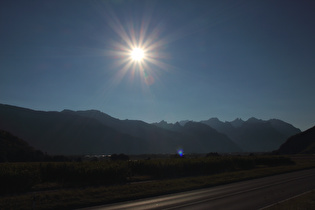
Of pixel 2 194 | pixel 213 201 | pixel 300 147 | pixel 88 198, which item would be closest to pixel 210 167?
pixel 213 201

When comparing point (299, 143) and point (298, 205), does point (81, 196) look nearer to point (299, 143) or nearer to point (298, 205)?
point (298, 205)

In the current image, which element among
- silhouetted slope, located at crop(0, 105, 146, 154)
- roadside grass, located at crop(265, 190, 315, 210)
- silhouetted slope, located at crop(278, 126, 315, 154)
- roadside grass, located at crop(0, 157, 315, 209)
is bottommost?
roadside grass, located at crop(265, 190, 315, 210)

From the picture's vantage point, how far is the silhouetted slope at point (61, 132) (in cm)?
13400

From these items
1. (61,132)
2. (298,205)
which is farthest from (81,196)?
(61,132)

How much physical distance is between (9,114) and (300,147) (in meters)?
165

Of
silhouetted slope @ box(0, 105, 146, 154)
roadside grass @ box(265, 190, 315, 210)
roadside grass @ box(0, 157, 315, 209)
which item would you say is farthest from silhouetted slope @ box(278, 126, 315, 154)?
roadside grass @ box(265, 190, 315, 210)

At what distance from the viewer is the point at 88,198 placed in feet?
45.2

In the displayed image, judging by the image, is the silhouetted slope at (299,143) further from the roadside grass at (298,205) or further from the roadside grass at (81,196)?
the roadside grass at (298,205)

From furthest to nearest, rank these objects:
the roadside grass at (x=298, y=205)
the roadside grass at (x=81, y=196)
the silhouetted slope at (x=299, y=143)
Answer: the silhouetted slope at (x=299, y=143)
the roadside grass at (x=81, y=196)
the roadside grass at (x=298, y=205)

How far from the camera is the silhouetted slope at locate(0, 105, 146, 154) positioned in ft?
440

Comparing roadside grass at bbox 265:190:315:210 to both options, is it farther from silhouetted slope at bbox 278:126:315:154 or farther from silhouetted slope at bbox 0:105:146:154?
silhouetted slope at bbox 0:105:146:154

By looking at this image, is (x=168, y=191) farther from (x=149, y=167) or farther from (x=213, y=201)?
(x=149, y=167)

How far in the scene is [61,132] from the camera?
5763 inches

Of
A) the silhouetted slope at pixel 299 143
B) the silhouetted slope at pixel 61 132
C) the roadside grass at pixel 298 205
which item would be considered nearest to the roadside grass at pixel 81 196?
the roadside grass at pixel 298 205
